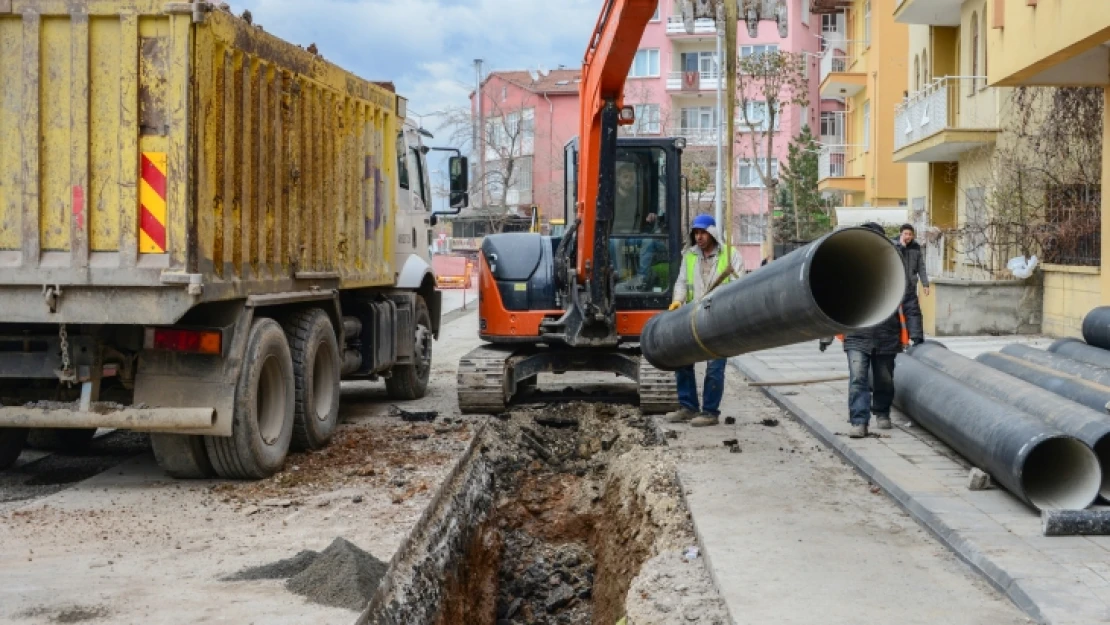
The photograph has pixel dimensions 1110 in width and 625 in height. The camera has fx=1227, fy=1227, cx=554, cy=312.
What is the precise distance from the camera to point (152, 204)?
7281mm

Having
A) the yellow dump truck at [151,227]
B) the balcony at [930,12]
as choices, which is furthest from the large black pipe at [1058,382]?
the balcony at [930,12]

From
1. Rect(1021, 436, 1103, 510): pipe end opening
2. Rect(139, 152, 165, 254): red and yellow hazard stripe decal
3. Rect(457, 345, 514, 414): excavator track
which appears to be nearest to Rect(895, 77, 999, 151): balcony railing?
Rect(457, 345, 514, 414): excavator track

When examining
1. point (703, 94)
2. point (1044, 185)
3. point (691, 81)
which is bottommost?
point (1044, 185)

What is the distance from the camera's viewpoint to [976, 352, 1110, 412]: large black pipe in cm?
847

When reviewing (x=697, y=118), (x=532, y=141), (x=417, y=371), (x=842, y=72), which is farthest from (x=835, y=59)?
(x=417, y=371)

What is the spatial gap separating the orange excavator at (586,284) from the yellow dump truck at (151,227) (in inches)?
121

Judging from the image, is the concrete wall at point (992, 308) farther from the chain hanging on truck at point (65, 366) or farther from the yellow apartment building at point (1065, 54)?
the chain hanging on truck at point (65, 366)

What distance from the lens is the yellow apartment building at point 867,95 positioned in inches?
1382

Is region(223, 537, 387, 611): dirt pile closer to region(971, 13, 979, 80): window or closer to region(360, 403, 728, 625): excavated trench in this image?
region(360, 403, 728, 625): excavated trench

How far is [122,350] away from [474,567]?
268 centimetres

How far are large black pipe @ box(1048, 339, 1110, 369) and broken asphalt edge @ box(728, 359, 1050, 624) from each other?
7.81 ft

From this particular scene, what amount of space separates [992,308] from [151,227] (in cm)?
1551

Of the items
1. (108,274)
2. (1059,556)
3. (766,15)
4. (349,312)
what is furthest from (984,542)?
(349,312)

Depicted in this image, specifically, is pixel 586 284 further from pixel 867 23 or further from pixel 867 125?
pixel 867 23
